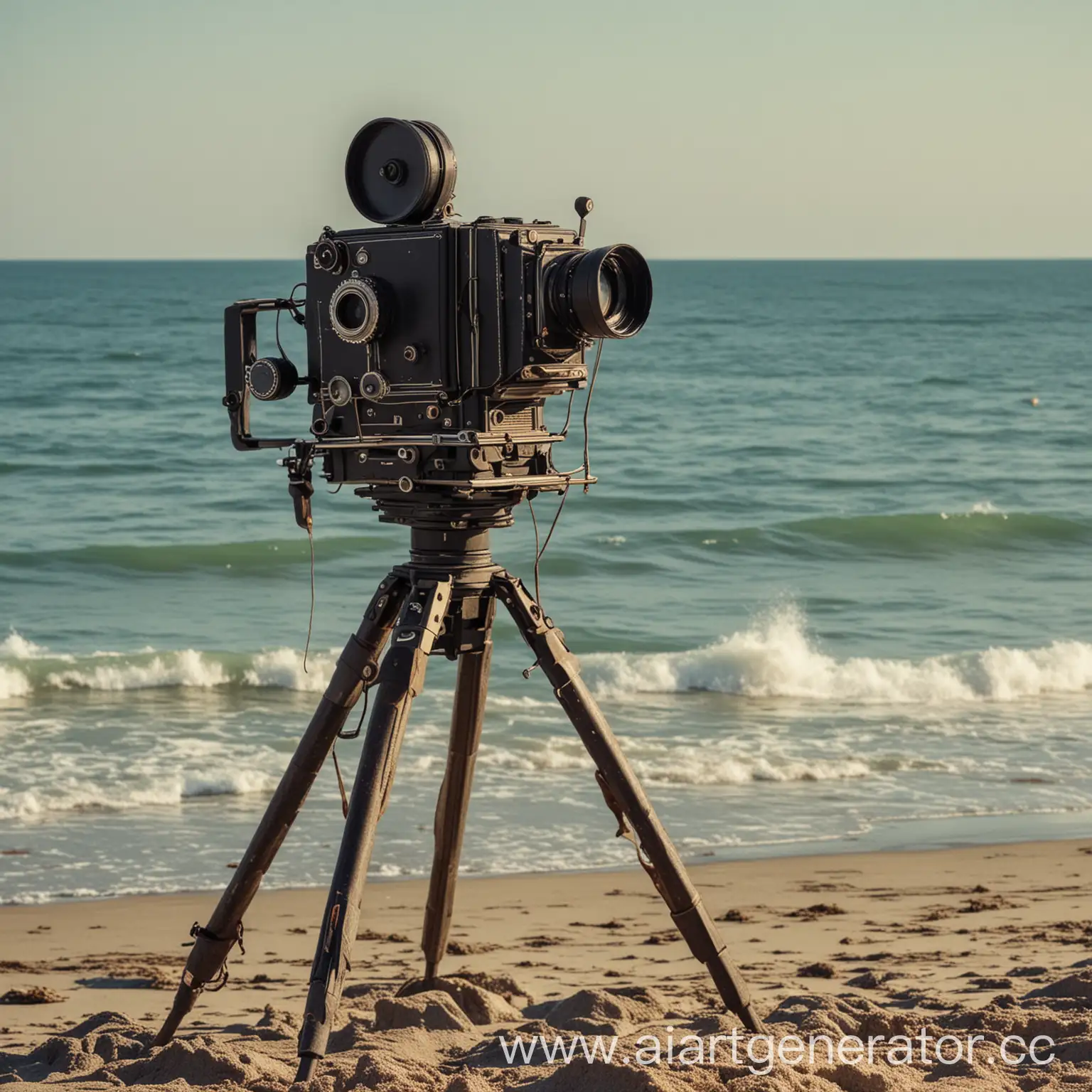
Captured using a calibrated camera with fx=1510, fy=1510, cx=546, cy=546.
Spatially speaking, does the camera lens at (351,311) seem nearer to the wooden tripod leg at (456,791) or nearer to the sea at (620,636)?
the wooden tripod leg at (456,791)

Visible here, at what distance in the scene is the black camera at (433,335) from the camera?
12.7 ft

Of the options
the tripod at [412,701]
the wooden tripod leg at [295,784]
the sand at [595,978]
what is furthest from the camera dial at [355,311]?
the sand at [595,978]

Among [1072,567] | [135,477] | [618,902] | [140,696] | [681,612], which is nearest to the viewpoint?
[618,902]

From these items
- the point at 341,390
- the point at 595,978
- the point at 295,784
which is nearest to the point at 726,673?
the point at 595,978

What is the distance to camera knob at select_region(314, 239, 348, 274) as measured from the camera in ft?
13.3

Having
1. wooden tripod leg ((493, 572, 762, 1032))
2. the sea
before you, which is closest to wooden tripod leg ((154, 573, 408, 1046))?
wooden tripod leg ((493, 572, 762, 1032))

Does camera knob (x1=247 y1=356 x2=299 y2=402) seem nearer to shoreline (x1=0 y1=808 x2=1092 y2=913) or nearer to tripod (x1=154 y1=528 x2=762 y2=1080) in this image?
tripod (x1=154 y1=528 x2=762 y2=1080)

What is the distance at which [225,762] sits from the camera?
9523 mm

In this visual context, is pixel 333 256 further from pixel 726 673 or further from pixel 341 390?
pixel 726 673

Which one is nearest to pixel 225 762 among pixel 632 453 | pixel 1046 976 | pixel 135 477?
pixel 1046 976

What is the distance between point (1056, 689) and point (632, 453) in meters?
13.7

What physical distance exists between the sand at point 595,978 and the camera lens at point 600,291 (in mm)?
1844

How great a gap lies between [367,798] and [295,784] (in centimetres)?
37

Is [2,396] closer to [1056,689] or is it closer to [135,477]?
[135,477]
